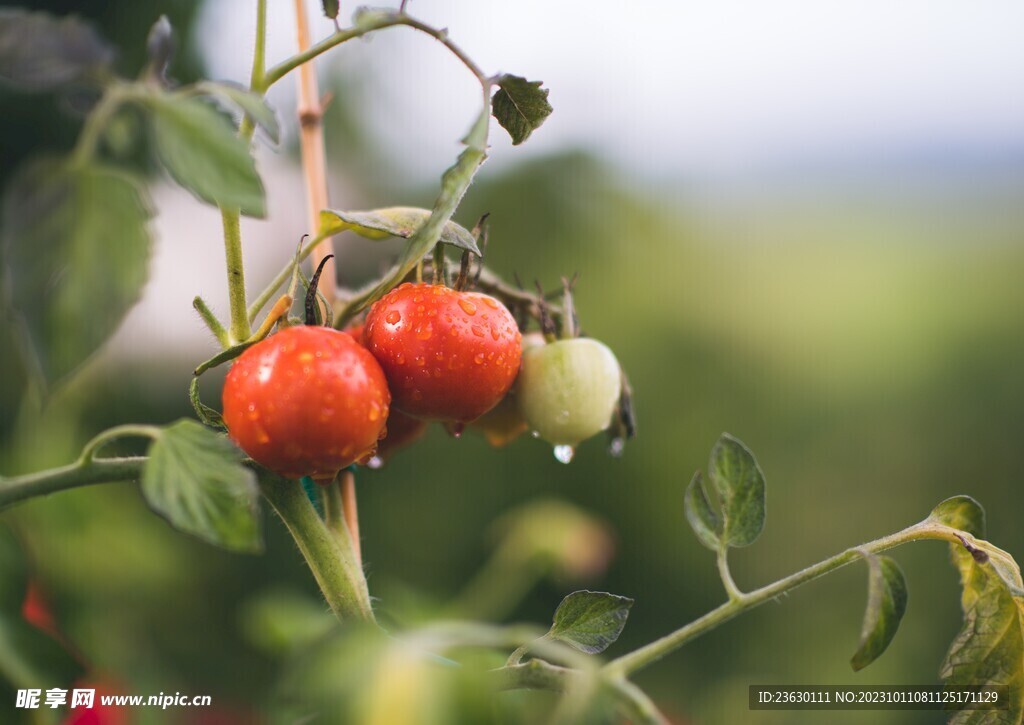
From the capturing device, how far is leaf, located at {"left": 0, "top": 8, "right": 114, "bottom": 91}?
0.79 ft

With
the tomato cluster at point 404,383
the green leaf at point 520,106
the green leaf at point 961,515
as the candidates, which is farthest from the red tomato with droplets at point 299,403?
the green leaf at point 961,515

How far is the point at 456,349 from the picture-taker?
337 mm

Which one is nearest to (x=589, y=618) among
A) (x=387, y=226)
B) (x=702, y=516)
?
(x=702, y=516)

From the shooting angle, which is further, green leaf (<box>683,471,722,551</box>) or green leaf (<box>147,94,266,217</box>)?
green leaf (<box>683,471,722,551</box>)

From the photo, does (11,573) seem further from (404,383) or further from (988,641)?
(988,641)

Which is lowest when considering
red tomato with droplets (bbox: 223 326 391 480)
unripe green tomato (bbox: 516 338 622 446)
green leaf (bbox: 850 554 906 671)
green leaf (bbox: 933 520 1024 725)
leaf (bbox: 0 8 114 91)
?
green leaf (bbox: 933 520 1024 725)

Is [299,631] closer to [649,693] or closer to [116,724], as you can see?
[116,724]

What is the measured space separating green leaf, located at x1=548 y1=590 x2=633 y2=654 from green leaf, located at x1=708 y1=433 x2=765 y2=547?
51mm

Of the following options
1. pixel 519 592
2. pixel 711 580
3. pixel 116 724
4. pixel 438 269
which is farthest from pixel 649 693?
pixel 438 269

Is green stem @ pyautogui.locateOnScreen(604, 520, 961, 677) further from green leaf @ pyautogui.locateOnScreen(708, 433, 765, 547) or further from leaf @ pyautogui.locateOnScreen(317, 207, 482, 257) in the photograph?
leaf @ pyautogui.locateOnScreen(317, 207, 482, 257)

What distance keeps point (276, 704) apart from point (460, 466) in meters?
1.02

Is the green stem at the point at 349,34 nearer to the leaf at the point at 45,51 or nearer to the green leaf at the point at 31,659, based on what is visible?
the leaf at the point at 45,51

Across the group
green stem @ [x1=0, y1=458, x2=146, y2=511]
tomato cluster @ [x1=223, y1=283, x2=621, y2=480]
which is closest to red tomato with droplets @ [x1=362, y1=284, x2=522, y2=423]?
tomato cluster @ [x1=223, y1=283, x2=621, y2=480]

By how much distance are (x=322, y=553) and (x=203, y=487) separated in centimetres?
7
